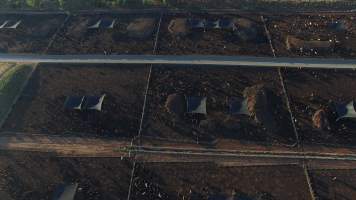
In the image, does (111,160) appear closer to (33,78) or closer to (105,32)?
(33,78)

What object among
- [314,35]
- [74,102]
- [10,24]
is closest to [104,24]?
[10,24]

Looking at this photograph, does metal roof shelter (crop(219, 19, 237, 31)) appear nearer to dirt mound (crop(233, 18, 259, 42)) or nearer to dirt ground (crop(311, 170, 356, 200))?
dirt mound (crop(233, 18, 259, 42))

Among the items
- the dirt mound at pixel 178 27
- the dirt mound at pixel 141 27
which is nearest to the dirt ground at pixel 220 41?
the dirt mound at pixel 178 27

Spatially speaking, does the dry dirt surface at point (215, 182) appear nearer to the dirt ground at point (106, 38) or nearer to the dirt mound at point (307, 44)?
the dirt mound at point (307, 44)

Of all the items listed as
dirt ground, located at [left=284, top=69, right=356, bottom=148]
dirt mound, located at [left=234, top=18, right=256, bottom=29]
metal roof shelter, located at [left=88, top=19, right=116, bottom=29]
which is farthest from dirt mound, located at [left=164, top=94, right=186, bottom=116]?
metal roof shelter, located at [left=88, top=19, right=116, bottom=29]

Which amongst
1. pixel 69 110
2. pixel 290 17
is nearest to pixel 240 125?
pixel 69 110

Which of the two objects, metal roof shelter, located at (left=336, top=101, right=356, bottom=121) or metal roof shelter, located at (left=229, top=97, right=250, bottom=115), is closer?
metal roof shelter, located at (left=336, top=101, right=356, bottom=121)

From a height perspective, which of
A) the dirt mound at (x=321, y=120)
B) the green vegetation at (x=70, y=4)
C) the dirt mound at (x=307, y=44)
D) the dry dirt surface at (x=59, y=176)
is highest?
the green vegetation at (x=70, y=4)
